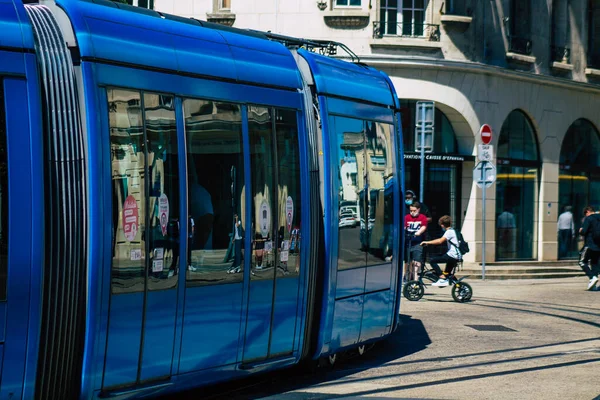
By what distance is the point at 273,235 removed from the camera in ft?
32.0

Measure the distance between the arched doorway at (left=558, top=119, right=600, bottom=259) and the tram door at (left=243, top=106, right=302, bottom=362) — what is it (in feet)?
85.9

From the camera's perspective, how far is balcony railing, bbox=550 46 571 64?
3488 centimetres

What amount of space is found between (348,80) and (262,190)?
2.38 metres

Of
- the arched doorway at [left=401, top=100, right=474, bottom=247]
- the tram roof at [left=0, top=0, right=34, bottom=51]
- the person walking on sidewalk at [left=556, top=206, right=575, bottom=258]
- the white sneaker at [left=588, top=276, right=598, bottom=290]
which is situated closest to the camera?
the tram roof at [left=0, top=0, right=34, bottom=51]

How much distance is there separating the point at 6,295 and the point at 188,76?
237 centimetres

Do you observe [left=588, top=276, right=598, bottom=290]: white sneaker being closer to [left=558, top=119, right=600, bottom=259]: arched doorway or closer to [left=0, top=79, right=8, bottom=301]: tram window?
[left=558, top=119, right=600, bottom=259]: arched doorway

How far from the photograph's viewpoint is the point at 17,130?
7227 millimetres

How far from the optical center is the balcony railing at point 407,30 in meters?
30.7

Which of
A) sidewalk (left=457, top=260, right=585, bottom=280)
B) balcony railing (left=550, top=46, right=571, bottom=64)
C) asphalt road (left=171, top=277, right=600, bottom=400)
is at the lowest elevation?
sidewalk (left=457, top=260, right=585, bottom=280)

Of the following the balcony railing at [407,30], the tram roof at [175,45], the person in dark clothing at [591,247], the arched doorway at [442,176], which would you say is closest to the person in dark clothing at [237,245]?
the tram roof at [175,45]

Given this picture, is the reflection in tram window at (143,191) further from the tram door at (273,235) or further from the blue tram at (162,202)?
the tram door at (273,235)

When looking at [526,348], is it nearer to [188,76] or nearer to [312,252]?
[312,252]

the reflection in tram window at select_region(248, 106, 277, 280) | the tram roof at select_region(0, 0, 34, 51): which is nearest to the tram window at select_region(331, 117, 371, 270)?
the reflection in tram window at select_region(248, 106, 277, 280)

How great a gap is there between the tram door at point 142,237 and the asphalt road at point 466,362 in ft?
5.91
